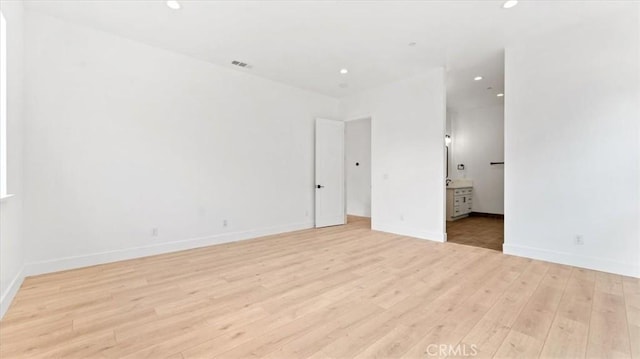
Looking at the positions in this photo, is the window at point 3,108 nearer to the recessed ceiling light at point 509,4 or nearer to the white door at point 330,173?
the white door at point 330,173

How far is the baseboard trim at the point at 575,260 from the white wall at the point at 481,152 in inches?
157

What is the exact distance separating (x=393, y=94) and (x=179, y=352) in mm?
5214

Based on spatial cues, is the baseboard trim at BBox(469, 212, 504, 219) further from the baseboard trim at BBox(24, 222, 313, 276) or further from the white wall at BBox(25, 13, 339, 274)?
the baseboard trim at BBox(24, 222, 313, 276)

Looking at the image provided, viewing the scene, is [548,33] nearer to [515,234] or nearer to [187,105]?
[515,234]

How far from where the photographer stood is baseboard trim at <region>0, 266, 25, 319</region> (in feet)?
7.33

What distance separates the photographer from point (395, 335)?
194 cm

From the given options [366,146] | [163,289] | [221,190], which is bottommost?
[163,289]

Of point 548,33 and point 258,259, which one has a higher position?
point 548,33

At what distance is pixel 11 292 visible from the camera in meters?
2.51

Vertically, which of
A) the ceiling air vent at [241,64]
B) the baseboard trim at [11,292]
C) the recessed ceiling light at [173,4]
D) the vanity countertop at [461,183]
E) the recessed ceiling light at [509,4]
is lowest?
the baseboard trim at [11,292]

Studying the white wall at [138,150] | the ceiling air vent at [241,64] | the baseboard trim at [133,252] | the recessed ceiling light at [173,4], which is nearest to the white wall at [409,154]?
the white wall at [138,150]

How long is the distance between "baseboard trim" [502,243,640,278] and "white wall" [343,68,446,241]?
1095mm

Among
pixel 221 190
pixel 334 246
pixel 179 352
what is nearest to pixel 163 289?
pixel 179 352

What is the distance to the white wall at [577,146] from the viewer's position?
123 inches
